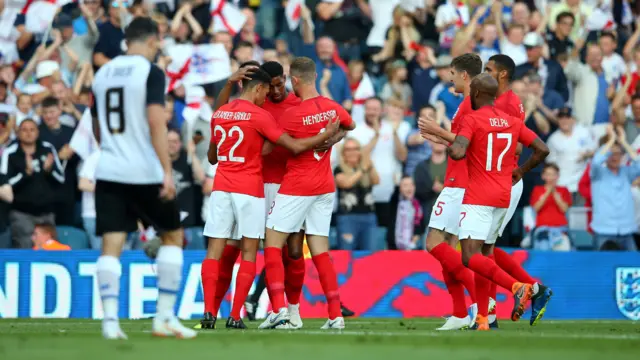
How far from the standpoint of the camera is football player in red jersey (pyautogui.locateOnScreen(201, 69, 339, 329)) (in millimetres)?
12016

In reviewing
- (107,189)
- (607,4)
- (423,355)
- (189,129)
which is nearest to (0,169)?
(189,129)

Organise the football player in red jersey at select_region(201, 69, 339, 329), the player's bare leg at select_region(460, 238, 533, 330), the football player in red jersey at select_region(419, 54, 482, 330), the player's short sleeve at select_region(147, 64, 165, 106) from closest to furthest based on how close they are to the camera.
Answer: the player's short sleeve at select_region(147, 64, 165, 106) < the player's bare leg at select_region(460, 238, 533, 330) < the football player in red jersey at select_region(201, 69, 339, 329) < the football player in red jersey at select_region(419, 54, 482, 330)

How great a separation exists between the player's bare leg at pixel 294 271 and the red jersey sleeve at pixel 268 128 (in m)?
1.36

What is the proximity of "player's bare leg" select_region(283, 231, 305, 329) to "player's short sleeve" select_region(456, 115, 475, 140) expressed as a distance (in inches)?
81.2

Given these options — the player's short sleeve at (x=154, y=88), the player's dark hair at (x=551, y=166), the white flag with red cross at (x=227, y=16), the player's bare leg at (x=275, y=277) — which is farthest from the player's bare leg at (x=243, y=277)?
the white flag with red cross at (x=227, y=16)

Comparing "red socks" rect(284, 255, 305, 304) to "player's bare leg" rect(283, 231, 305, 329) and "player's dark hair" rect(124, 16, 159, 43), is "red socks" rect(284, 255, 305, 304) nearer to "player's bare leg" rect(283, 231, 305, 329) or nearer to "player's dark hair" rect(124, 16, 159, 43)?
"player's bare leg" rect(283, 231, 305, 329)

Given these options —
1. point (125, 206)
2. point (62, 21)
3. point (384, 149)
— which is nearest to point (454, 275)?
point (125, 206)

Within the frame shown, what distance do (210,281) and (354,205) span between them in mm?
6383

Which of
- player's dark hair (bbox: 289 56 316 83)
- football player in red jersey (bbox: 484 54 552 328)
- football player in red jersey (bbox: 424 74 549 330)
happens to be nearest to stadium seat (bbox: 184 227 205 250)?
football player in red jersey (bbox: 484 54 552 328)

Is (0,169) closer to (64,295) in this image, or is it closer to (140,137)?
(64,295)

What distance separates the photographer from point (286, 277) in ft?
43.0

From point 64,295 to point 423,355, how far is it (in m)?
9.21

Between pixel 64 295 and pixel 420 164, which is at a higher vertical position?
pixel 420 164

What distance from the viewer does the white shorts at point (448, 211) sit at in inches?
508
